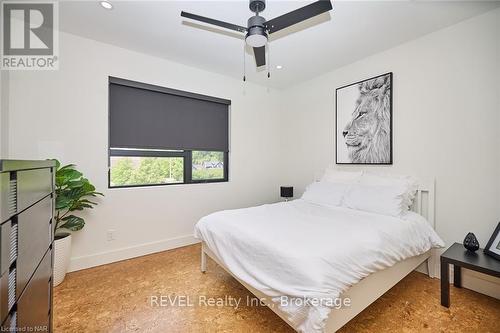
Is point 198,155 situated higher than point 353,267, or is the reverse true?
point 198,155

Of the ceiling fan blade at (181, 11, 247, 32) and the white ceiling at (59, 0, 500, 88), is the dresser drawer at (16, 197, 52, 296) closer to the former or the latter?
the ceiling fan blade at (181, 11, 247, 32)

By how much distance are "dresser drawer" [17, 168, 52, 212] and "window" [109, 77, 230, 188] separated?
180 centimetres

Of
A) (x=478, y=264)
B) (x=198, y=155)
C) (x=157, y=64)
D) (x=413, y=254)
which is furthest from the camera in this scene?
(x=198, y=155)

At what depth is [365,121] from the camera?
116 inches

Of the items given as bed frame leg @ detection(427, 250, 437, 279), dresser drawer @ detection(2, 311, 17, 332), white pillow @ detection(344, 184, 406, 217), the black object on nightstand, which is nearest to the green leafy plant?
dresser drawer @ detection(2, 311, 17, 332)

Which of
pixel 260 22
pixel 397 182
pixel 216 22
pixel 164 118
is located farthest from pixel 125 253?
pixel 397 182

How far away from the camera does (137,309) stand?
72.4 inches

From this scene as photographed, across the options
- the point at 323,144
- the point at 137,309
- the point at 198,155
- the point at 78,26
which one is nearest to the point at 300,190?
the point at 323,144

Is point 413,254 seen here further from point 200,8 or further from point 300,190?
point 200,8

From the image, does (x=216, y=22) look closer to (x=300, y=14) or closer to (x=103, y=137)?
(x=300, y=14)

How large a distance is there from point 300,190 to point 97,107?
10.3 feet

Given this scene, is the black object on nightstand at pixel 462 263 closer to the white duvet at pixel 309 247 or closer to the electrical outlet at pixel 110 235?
the white duvet at pixel 309 247

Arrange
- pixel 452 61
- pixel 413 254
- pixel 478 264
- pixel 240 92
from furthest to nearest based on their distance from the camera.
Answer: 1. pixel 240 92
2. pixel 452 61
3. pixel 413 254
4. pixel 478 264

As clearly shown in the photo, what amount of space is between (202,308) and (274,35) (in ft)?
9.04
